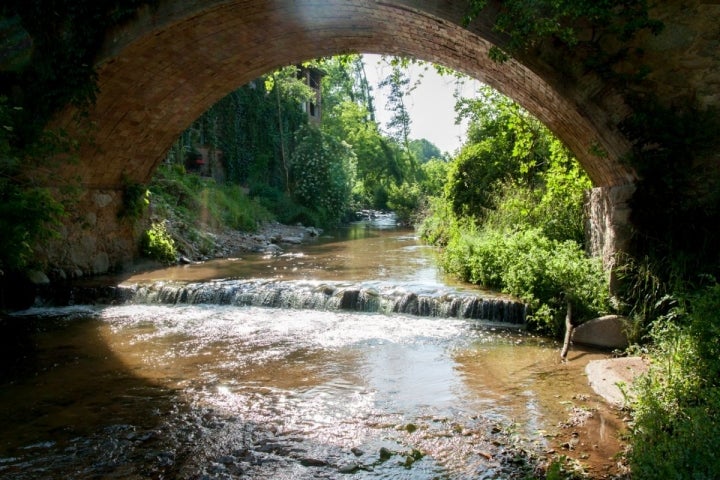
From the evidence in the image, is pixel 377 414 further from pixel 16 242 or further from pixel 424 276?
pixel 424 276

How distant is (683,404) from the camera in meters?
3.81

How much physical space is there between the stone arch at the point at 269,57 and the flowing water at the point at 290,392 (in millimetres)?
2970

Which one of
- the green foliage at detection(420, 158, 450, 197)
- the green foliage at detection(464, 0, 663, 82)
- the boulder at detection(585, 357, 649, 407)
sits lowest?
the boulder at detection(585, 357, 649, 407)

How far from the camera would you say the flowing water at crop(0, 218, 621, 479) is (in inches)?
148

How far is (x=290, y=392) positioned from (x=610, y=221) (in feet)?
14.9

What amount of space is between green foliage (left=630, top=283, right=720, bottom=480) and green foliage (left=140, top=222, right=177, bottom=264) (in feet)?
35.9

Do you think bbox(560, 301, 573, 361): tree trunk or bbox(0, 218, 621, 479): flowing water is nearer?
bbox(0, 218, 621, 479): flowing water

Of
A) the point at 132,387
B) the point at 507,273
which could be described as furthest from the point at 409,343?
the point at 132,387

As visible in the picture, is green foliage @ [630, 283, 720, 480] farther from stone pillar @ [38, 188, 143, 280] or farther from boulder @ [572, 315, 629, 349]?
stone pillar @ [38, 188, 143, 280]

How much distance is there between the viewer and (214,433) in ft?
13.9

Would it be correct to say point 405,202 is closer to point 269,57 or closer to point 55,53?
point 269,57

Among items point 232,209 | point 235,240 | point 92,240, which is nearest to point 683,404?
point 92,240

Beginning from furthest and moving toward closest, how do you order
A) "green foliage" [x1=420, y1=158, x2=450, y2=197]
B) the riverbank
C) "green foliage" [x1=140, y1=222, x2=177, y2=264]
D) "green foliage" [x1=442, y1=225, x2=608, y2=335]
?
"green foliage" [x1=420, y1=158, x2=450, y2=197] < the riverbank < "green foliage" [x1=140, y1=222, x2=177, y2=264] < "green foliage" [x1=442, y1=225, x2=608, y2=335]

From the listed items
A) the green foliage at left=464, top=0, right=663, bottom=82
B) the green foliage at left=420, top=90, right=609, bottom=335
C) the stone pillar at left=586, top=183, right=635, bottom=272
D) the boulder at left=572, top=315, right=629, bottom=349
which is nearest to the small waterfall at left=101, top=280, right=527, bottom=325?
the green foliage at left=420, top=90, right=609, bottom=335
